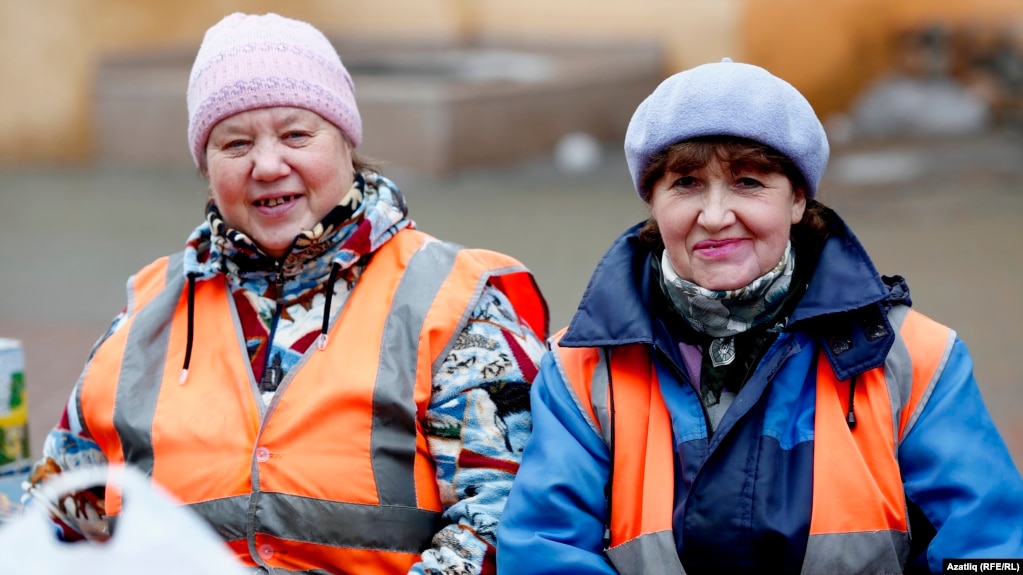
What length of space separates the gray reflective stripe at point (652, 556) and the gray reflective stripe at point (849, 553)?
0.77 ft

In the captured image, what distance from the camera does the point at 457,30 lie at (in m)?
14.0

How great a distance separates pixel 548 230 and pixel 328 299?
5855mm

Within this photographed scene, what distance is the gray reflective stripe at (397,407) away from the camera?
2820 mm

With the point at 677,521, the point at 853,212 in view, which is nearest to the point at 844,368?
the point at 677,521

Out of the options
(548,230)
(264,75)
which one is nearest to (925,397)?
(264,75)

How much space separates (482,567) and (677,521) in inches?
16.5

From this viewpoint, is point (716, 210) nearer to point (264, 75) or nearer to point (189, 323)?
point (264, 75)

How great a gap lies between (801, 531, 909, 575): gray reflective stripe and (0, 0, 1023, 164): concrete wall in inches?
402

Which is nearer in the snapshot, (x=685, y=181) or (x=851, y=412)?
(x=851, y=412)

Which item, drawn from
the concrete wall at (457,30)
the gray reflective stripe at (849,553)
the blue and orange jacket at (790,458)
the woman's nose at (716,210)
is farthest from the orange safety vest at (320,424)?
the concrete wall at (457,30)

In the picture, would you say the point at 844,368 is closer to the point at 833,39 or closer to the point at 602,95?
the point at 602,95

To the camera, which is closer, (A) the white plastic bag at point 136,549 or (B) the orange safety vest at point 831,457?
(A) the white plastic bag at point 136,549

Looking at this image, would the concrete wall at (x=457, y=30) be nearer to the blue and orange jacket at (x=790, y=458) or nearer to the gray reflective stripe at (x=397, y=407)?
the gray reflective stripe at (x=397, y=407)

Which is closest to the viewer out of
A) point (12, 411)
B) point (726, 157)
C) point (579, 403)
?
point (726, 157)
